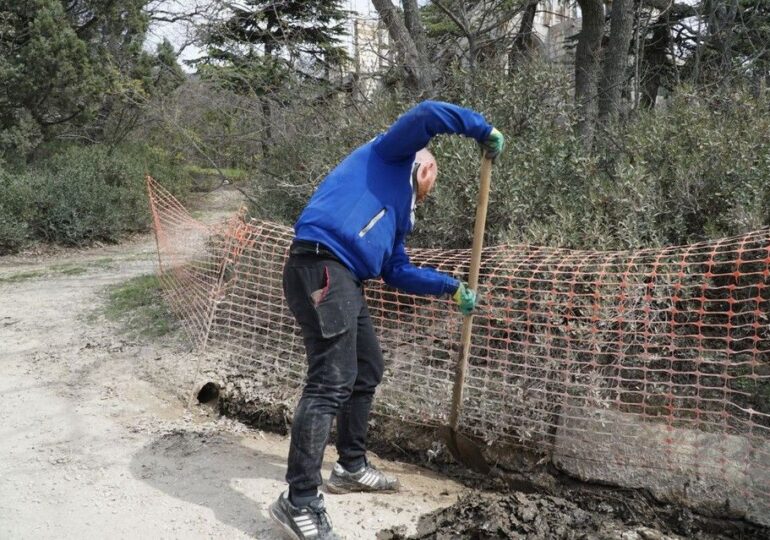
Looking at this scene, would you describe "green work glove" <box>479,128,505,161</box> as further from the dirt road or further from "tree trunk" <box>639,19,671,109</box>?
"tree trunk" <box>639,19,671,109</box>

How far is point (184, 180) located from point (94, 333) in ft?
37.9

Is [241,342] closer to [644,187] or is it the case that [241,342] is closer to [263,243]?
[263,243]

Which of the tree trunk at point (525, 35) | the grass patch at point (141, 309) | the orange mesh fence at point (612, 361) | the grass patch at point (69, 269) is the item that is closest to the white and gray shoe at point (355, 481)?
the orange mesh fence at point (612, 361)

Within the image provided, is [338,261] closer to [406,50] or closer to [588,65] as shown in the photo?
[406,50]

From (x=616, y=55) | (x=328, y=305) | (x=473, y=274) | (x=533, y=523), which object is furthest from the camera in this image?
(x=616, y=55)

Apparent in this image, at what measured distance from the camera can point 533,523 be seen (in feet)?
10.7

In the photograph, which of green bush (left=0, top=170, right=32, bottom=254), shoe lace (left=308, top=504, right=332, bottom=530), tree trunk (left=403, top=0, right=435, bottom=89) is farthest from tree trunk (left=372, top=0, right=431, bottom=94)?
green bush (left=0, top=170, right=32, bottom=254)

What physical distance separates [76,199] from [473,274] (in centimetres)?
1084

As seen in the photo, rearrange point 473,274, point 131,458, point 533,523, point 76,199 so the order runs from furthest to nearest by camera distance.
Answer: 1. point 76,199
2. point 131,458
3. point 473,274
4. point 533,523

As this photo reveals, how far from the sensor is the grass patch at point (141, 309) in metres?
6.42

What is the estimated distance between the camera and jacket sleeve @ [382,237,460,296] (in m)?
3.38

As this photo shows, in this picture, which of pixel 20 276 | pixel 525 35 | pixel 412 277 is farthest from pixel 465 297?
pixel 20 276

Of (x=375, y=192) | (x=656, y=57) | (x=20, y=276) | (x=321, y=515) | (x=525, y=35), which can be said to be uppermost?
(x=656, y=57)

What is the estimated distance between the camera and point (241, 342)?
5.19 meters
